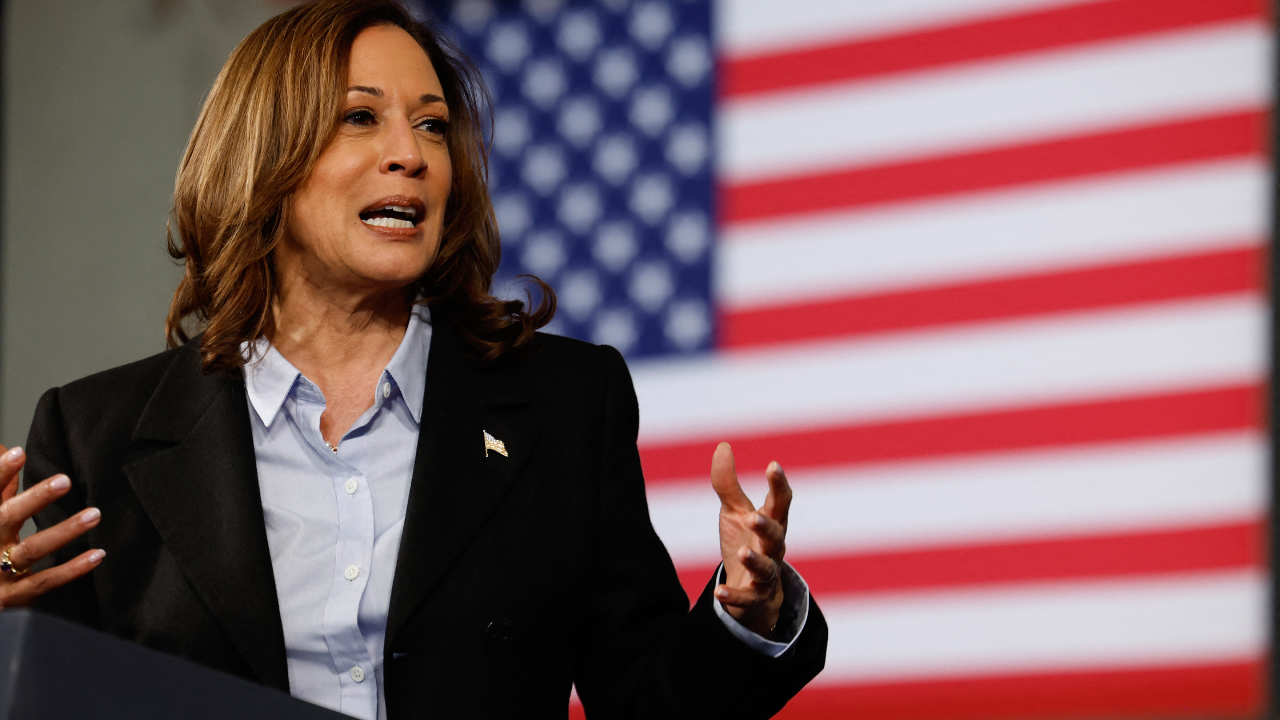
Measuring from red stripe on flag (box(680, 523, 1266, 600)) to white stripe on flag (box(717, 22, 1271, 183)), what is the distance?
860 millimetres

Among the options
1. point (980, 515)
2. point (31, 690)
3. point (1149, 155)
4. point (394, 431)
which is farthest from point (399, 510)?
point (1149, 155)

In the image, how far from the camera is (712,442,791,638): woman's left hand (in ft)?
3.62

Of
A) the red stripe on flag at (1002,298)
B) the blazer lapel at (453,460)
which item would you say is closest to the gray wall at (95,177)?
the red stripe on flag at (1002,298)

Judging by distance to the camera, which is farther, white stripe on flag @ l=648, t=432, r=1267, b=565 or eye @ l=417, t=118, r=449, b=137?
white stripe on flag @ l=648, t=432, r=1267, b=565

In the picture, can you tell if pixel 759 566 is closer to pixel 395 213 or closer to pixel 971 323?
pixel 395 213

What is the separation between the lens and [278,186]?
145 cm

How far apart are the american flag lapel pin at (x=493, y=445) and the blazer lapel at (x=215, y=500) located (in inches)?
9.8

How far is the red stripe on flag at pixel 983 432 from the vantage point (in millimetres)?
2484

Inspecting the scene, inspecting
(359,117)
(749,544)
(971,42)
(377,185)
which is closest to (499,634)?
(749,544)

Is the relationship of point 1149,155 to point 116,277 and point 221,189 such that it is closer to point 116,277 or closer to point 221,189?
point 221,189

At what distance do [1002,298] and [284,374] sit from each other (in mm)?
1706

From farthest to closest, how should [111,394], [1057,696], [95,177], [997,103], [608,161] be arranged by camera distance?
[95,177] < [608,161] < [997,103] < [1057,696] < [111,394]

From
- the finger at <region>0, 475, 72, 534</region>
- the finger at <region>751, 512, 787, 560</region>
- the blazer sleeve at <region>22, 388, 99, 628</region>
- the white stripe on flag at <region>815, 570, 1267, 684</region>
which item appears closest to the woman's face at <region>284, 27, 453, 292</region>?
the blazer sleeve at <region>22, 388, 99, 628</region>

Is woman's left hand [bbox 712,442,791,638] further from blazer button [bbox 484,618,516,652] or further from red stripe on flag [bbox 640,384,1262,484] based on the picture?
red stripe on flag [bbox 640,384,1262,484]
